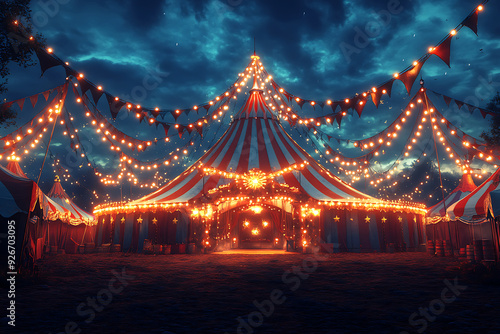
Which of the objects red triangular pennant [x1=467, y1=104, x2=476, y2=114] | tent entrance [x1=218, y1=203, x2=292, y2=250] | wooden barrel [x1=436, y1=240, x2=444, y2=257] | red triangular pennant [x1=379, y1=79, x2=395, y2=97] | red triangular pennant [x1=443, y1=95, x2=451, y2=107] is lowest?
wooden barrel [x1=436, y1=240, x2=444, y2=257]

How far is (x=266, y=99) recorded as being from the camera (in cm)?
2041

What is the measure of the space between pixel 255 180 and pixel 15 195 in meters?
9.27

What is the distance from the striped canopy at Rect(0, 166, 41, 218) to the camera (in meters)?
7.02

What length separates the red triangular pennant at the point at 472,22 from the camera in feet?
20.6

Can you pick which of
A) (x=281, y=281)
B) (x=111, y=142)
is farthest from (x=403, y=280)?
(x=111, y=142)

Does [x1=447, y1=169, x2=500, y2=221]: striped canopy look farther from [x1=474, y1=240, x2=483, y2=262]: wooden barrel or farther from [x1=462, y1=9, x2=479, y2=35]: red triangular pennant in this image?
[x1=462, y1=9, x2=479, y2=35]: red triangular pennant

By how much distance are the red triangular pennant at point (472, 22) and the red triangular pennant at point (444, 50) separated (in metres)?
0.51

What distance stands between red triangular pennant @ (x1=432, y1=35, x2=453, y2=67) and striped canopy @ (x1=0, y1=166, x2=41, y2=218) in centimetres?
929

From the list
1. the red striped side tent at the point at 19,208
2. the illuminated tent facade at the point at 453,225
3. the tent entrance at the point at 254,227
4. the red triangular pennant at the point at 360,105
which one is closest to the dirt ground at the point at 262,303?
the red striped side tent at the point at 19,208

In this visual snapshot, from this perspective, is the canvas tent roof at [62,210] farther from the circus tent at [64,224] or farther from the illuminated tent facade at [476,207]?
the illuminated tent facade at [476,207]

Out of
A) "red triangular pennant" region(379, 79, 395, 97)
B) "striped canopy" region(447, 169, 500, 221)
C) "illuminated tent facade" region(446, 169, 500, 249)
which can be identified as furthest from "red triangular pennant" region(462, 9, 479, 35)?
"striped canopy" region(447, 169, 500, 221)

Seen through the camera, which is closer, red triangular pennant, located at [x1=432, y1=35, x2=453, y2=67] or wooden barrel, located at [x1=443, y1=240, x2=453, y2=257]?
red triangular pennant, located at [x1=432, y1=35, x2=453, y2=67]

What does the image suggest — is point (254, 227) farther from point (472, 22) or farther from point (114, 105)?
point (472, 22)

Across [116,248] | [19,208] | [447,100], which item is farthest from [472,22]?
[116,248]
